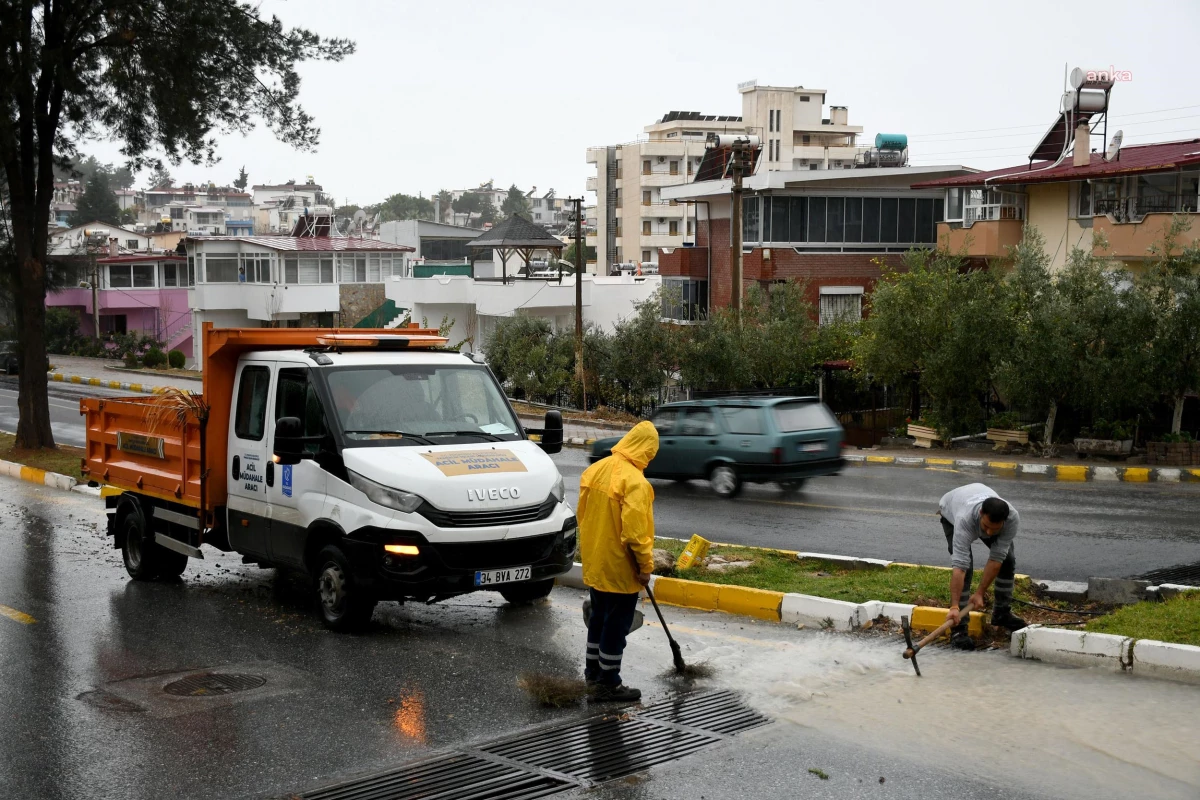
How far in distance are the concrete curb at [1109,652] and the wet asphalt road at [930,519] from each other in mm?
3301

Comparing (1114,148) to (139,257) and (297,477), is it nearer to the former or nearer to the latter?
(297,477)

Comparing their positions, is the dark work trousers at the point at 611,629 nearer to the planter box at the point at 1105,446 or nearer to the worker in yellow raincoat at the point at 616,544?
the worker in yellow raincoat at the point at 616,544

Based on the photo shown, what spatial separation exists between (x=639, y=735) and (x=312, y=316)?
59.5 metres

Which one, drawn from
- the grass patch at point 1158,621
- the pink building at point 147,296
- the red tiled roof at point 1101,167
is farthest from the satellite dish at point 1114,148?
the pink building at point 147,296

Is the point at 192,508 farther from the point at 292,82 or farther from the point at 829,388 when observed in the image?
the point at 829,388

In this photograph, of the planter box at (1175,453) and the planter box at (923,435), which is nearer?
the planter box at (1175,453)

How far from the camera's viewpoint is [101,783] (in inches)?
249

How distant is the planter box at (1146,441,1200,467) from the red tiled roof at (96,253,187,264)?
193 feet

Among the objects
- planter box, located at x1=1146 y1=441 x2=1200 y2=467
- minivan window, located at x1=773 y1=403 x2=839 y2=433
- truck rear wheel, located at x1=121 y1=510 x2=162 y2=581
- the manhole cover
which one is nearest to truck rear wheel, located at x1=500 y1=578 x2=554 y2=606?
the manhole cover

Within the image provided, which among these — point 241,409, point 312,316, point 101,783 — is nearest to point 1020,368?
point 241,409

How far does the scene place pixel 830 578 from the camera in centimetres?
1084

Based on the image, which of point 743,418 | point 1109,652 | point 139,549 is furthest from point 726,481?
point 1109,652

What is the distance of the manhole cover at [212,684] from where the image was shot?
799 centimetres

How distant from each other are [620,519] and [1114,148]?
1240 inches
